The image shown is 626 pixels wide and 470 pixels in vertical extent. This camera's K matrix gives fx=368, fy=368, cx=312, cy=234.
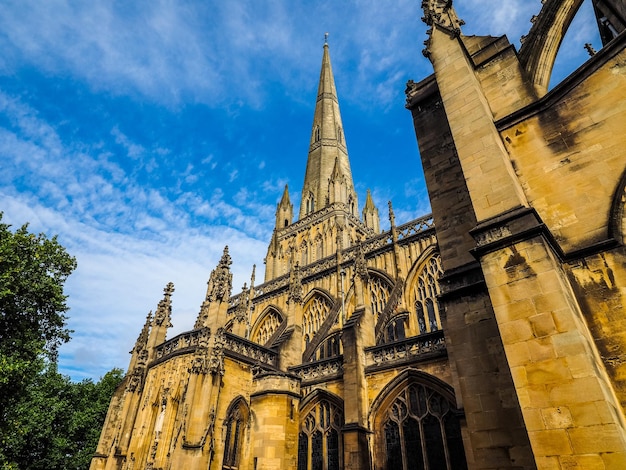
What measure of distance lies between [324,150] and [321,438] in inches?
1252

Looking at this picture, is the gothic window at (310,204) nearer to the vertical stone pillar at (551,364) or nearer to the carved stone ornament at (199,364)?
the carved stone ornament at (199,364)

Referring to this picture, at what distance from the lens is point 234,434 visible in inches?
461

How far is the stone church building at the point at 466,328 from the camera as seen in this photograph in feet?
14.3

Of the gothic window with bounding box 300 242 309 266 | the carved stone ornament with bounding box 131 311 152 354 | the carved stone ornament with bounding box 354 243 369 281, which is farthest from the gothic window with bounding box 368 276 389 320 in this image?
the gothic window with bounding box 300 242 309 266

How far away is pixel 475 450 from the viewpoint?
5176 mm

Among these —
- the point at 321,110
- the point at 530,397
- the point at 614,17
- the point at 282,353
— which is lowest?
the point at 530,397

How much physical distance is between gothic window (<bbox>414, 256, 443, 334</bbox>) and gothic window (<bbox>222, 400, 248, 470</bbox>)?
24.4 ft

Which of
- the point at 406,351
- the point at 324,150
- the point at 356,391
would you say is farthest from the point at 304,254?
the point at 356,391

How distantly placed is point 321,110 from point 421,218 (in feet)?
103

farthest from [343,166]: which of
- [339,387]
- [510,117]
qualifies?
[510,117]

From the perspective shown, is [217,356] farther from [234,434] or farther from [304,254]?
[304,254]

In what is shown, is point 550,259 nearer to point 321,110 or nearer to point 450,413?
point 450,413

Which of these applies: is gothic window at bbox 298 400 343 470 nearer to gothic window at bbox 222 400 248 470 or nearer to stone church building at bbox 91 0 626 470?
stone church building at bbox 91 0 626 470

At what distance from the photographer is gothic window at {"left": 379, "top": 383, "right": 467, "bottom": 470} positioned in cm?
933
